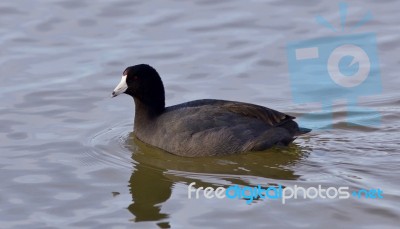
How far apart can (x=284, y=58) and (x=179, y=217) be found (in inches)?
173

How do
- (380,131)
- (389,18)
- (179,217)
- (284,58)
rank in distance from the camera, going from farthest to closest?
(389,18)
(284,58)
(380,131)
(179,217)

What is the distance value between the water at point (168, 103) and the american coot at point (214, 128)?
0.43 ft

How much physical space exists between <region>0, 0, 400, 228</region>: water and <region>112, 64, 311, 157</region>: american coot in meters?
0.13

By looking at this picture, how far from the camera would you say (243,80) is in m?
10.7

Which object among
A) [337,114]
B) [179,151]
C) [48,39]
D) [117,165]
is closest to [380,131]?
[337,114]

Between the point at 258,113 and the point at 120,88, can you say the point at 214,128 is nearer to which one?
the point at 258,113

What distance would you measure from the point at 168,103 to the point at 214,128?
4.84 ft

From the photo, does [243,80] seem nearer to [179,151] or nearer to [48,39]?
[179,151]

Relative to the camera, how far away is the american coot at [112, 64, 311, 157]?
8.87 meters

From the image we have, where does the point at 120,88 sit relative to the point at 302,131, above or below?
above

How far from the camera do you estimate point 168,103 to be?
1027cm

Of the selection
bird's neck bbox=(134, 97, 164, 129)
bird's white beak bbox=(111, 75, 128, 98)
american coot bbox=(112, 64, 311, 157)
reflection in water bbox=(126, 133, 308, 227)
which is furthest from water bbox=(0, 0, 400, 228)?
bird's white beak bbox=(111, 75, 128, 98)

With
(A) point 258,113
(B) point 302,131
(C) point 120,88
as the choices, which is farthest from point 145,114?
(B) point 302,131

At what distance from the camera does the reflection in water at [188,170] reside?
7.88 m
